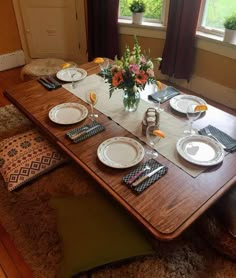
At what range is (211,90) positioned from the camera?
3.06 m

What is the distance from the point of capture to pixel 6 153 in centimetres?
199

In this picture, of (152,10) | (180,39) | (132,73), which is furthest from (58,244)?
(152,10)

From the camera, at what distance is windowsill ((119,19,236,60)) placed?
8.96 feet

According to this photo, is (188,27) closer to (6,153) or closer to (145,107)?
(145,107)

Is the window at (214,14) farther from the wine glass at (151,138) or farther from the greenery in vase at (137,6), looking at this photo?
the wine glass at (151,138)

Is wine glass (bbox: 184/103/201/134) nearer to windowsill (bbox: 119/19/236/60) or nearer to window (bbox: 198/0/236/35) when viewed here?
windowsill (bbox: 119/19/236/60)

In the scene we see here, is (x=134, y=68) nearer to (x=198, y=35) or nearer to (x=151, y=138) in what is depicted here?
(x=151, y=138)

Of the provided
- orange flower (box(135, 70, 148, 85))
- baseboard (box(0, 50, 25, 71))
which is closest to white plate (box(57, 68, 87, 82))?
orange flower (box(135, 70, 148, 85))

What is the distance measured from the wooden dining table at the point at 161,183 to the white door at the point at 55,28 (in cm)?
210

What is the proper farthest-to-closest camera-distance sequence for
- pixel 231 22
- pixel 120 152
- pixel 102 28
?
pixel 102 28 < pixel 231 22 < pixel 120 152

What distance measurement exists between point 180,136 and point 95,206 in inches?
25.1

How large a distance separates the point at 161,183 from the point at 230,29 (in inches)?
79.3

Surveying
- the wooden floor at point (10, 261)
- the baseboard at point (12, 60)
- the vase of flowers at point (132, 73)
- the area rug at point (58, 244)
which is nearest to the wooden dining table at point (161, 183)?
the vase of flowers at point (132, 73)

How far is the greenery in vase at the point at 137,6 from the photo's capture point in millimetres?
3057
